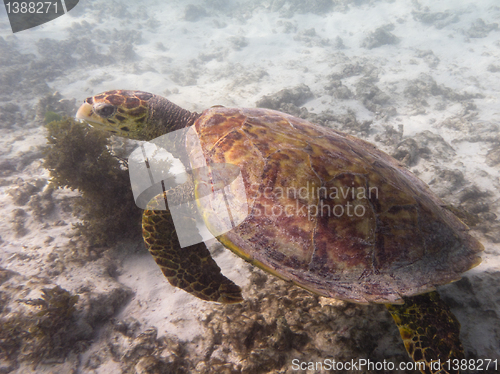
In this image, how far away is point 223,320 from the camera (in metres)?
2.10

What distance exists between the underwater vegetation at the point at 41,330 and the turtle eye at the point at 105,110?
201cm

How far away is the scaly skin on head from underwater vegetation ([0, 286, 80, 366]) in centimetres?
196

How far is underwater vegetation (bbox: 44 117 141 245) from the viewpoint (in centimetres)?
299

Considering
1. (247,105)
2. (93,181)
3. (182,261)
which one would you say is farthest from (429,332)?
(247,105)

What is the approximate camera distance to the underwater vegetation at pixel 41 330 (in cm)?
193

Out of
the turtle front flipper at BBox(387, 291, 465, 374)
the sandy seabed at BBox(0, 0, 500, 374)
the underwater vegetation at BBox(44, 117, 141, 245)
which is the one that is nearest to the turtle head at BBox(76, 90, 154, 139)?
the underwater vegetation at BBox(44, 117, 141, 245)

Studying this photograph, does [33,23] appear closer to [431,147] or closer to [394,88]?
[394,88]

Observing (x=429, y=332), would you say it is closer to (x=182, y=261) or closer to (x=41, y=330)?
(x=182, y=261)

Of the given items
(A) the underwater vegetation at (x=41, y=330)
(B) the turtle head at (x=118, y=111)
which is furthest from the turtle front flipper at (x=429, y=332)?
(B) the turtle head at (x=118, y=111)

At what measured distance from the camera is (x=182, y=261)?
2.13 meters

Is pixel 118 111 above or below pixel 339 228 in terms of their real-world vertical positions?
above

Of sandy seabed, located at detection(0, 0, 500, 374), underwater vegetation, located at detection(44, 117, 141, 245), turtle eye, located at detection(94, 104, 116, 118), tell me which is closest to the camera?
sandy seabed, located at detection(0, 0, 500, 374)

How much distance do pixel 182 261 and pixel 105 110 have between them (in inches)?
81.7

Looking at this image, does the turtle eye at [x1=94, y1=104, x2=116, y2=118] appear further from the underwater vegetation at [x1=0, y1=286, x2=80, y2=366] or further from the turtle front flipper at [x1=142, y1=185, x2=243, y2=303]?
the underwater vegetation at [x1=0, y1=286, x2=80, y2=366]
